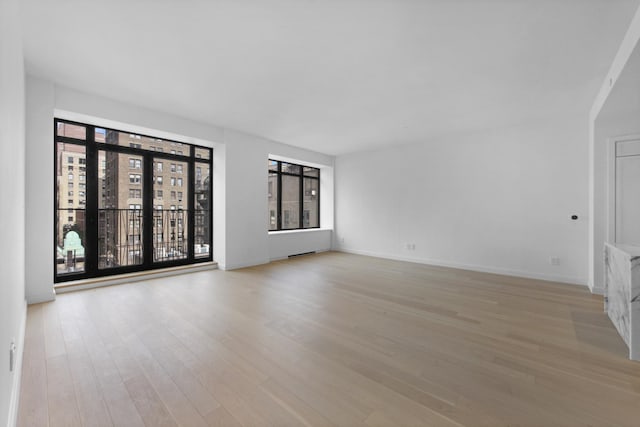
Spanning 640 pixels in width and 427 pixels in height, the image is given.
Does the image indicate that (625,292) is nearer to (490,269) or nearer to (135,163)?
(490,269)

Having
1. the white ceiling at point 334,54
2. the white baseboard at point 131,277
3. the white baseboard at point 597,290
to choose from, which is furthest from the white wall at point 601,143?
the white baseboard at point 131,277

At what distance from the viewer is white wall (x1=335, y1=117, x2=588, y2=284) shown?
445cm

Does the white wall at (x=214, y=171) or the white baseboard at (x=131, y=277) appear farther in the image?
the white baseboard at (x=131, y=277)

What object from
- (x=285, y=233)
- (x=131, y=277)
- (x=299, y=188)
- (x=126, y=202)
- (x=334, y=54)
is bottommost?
(x=131, y=277)

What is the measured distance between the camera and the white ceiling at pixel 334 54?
2.16m

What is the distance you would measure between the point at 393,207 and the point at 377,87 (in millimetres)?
3579

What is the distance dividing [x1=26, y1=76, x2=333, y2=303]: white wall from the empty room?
0.09ft

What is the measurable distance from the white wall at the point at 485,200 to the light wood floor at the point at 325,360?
116 cm

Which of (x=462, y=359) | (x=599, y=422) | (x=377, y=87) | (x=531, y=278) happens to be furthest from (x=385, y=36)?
(x=531, y=278)

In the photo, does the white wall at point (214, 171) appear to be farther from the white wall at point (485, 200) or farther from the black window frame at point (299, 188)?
the white wall at point (485, 200)

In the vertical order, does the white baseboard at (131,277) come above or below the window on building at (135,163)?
below

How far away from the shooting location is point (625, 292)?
7.80 ft

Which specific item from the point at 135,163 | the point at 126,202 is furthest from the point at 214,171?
the point at 126,202

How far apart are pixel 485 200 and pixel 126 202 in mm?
6494
